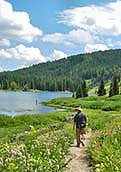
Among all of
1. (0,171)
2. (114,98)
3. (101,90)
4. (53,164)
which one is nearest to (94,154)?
(53,164)

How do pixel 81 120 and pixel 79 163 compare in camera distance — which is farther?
pixel 81 120

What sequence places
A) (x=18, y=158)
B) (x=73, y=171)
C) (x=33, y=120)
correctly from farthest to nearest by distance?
(x=33, y=120) → (x=73, y=171) → (x=18, y=158)

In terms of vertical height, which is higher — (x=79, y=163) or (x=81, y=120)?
(x=81, y=120)

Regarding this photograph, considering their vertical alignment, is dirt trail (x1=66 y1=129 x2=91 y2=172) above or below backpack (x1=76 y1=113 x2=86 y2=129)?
below

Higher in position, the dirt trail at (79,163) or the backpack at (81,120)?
the backpack at (81,120)

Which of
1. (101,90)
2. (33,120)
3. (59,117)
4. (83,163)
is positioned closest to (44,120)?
(33,120)

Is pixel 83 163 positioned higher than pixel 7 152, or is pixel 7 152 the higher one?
pixel 7 152

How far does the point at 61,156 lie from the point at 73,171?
2.50ft

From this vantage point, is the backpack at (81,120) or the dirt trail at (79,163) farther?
the backpack at (81,120)

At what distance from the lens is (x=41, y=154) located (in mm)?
13469

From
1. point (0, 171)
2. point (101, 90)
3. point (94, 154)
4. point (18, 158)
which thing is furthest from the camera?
point (101, 90)

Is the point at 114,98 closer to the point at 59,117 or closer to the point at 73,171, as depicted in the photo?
the point at 59,117

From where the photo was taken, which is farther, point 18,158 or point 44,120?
point 44,120

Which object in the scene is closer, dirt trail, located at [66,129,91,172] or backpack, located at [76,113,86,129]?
dirt trail, located at [66,129,91,172]
